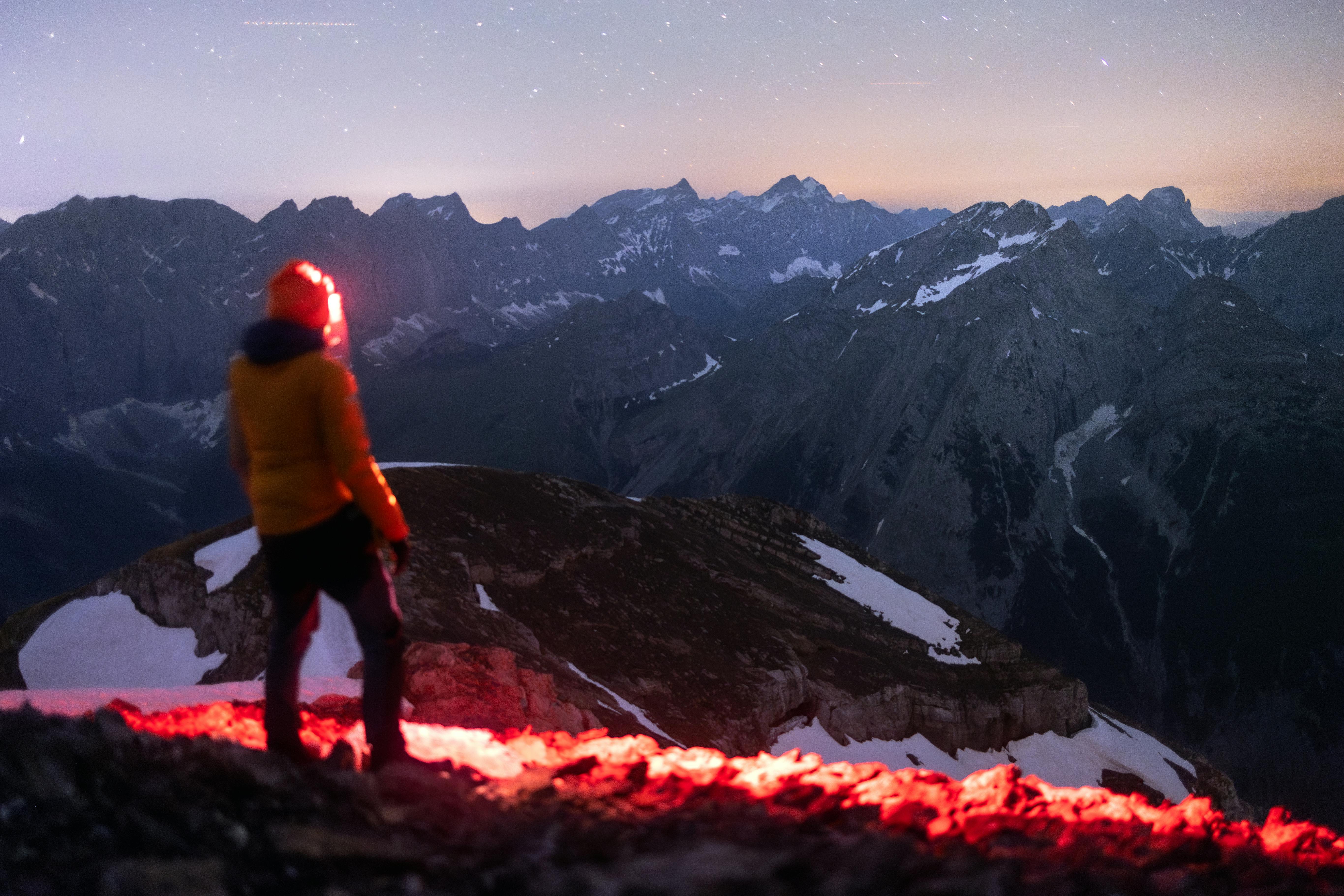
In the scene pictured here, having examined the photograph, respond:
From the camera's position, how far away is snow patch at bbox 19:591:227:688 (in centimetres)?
2025

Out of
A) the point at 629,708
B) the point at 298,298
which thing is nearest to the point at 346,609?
Answer: the point at 298,298

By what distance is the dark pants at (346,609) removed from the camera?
17.0 ft

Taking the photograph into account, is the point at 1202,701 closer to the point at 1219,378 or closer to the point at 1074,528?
the point at 1074,528

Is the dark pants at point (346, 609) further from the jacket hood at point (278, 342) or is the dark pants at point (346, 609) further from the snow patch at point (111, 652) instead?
the snow patch at point (111, 652)

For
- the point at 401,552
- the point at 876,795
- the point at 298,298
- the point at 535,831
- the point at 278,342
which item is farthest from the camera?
the point at 876,795

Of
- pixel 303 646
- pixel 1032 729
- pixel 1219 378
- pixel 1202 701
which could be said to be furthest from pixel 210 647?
pixel 1219 378

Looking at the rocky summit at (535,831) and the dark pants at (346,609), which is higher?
the dark pants at (346,609)

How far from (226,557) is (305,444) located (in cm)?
2253

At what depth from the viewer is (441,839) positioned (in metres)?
4.61

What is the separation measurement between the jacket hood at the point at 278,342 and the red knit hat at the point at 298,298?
6 centimetres

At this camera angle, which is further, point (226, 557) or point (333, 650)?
point (226, 557)

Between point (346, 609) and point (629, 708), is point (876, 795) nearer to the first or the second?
point (346, 609)

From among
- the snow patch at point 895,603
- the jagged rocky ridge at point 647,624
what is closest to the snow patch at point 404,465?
the jagged rocky ridge at point 647,624

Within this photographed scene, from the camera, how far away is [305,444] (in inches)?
198
